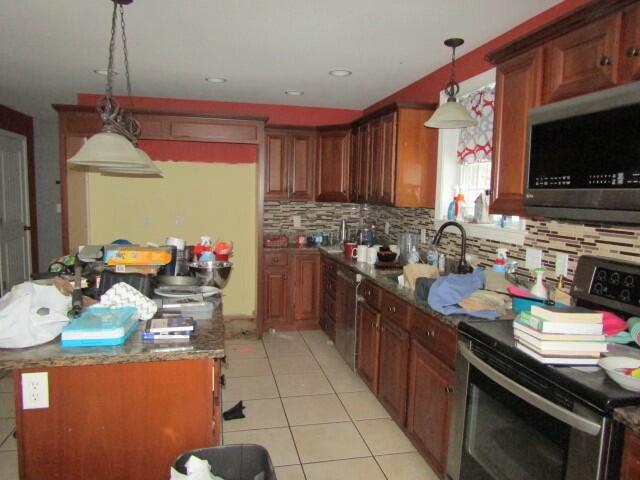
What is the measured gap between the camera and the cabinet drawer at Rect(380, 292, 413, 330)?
2574 mm

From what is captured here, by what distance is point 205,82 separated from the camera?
13.2ft

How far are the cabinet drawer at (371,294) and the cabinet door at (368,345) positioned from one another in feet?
0.15

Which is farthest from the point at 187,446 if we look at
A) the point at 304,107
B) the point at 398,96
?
the point at 304,107

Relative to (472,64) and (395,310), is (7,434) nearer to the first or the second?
(395,310)

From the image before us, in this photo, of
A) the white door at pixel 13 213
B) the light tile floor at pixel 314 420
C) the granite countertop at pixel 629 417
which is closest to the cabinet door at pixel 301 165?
the light tile floor at pixel 314 420

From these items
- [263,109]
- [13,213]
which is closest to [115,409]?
[263,109]

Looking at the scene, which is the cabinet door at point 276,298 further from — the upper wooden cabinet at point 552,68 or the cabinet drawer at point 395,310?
the upper wooden cabinet at point 552,68

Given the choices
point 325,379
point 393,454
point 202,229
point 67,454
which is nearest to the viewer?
point 67,454

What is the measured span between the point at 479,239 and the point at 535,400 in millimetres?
1674

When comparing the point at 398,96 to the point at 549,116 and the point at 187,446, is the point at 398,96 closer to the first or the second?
the point at 549,116

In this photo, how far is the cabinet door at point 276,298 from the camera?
4656mm

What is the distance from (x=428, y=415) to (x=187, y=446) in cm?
122

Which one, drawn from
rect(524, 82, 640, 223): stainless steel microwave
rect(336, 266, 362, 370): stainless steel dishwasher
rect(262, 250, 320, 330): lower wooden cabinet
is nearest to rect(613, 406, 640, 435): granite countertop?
rect(524, 82, 640, 223): stainless steel microwave

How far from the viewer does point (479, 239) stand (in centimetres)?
298
